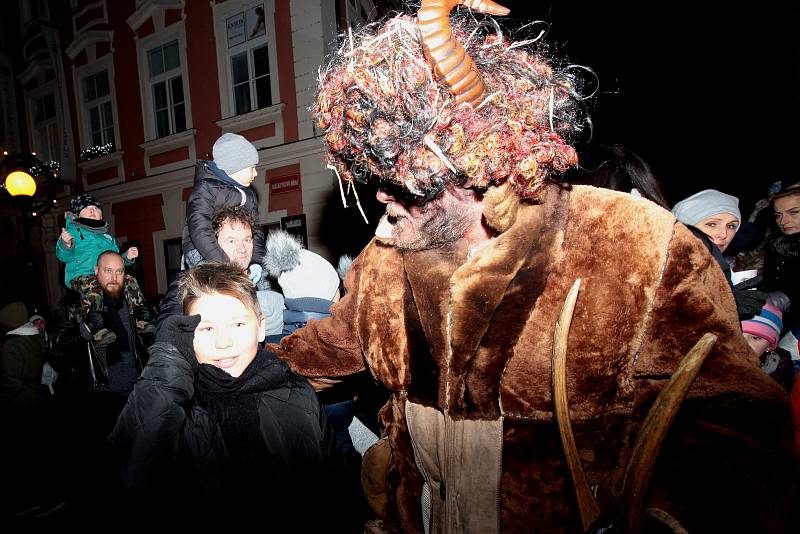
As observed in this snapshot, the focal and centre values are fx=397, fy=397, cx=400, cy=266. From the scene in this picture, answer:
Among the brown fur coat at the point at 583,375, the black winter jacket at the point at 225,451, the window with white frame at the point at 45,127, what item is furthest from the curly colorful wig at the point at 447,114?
the window with white frame at the point at 45,127

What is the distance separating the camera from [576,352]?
1.09 m

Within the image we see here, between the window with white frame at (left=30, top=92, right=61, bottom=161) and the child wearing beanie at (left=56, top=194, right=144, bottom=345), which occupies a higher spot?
the window with white frame at (left=30, top=92, right=61, bottom=161)

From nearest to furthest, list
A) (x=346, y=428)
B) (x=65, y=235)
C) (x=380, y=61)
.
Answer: (x=380, y=61) < (x=346, y=428) < (x=65, y=235)

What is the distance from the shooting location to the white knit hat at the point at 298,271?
2.33 meters

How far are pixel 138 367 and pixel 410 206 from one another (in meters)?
3.35

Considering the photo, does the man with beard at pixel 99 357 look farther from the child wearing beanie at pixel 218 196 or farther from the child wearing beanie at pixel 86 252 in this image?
the child wearing beanie at pixel 218 196

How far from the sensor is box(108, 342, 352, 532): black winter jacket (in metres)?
1.37

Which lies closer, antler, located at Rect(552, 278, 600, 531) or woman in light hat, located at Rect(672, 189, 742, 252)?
antler, located at Rect(552, 278, 600, 531)

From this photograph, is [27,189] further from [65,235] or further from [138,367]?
[138,367]

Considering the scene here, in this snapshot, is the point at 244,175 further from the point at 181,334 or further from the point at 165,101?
the point at 165,101

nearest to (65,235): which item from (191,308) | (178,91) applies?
(191,308)

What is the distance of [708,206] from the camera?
8.50 feet

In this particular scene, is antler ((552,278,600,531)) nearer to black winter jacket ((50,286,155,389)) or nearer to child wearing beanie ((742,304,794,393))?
child wearing beanie ((742,304,794,393))

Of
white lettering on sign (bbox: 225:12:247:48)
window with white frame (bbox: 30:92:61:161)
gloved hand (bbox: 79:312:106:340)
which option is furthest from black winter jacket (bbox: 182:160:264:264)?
window with white frame (bbox: 30:92:61:161)
